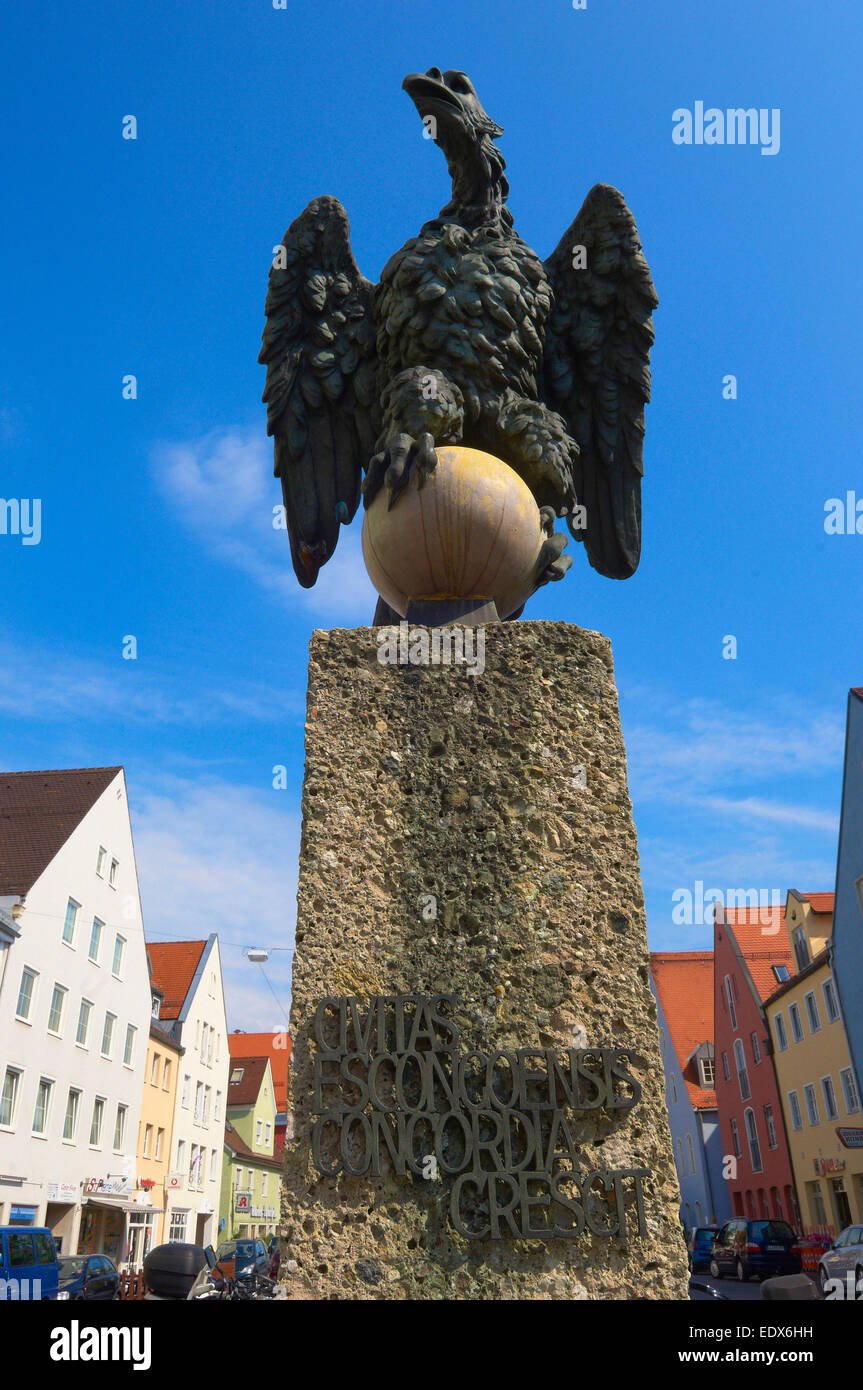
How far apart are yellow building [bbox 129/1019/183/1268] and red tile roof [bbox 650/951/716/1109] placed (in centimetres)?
2017

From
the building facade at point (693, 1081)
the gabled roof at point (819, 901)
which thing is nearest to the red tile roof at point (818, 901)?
the gabled roof at point (819, 901)

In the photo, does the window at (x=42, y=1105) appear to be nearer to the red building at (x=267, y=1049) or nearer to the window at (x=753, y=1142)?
the window at (x=753, y=1142)

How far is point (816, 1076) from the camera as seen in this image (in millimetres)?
24281

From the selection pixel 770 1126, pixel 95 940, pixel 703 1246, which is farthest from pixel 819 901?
pixel 95 940

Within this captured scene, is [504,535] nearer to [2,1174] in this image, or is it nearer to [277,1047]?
A: [2,1174]

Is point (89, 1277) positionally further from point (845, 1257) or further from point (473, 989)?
point (473, 989)

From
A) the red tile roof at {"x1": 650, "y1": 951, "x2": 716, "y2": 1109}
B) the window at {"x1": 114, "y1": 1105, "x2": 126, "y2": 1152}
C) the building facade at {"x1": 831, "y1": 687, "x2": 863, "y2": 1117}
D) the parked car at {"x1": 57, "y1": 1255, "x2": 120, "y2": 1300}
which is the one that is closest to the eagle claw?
the parked car at {"x1": 57, "y1": 1255, "x2": 120, "y2": 1300}

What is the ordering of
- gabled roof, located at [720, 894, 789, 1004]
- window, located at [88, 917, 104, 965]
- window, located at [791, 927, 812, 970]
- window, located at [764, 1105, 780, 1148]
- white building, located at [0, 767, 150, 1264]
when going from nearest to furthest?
1. white building, located at [0, 767, 150, 1264]
2. window, located at [88, 917, 104, 965]
3. window, located at [791, 927, 812, 970]
4. window, located at [764, 1105, 780, 1148]
5. gabled roof, located at [720, 894, 789, 1004]

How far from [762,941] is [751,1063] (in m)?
4.63

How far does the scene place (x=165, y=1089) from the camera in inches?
1157

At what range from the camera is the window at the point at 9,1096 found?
19094mm

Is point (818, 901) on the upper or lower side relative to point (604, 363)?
upper

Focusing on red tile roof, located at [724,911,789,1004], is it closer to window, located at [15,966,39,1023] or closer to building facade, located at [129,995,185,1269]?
building facade, located at [129,995,185,1269]

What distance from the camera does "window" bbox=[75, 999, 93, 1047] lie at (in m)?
22.8
